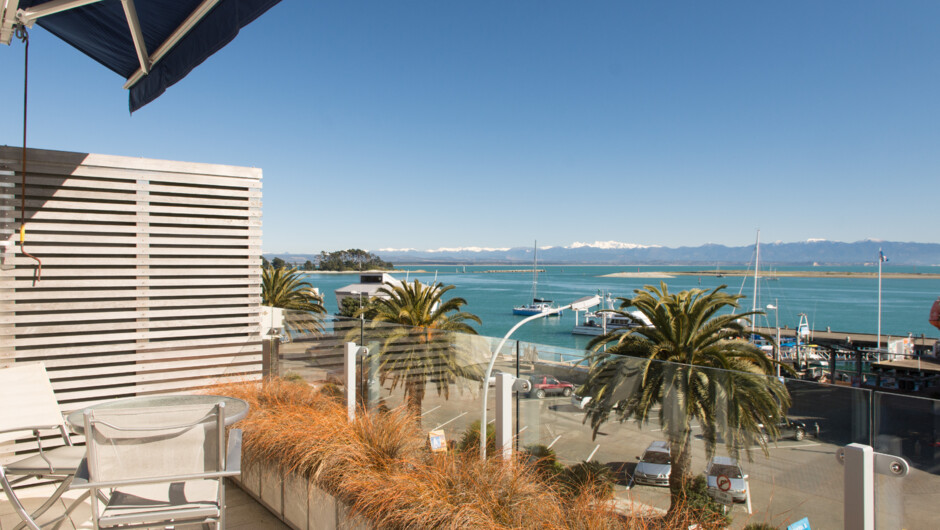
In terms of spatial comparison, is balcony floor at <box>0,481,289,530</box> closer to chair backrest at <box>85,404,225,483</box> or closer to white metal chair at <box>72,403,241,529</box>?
white metal chair at <box>72,403,241,529</box>

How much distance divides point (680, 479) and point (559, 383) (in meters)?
0.94

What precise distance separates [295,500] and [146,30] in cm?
288

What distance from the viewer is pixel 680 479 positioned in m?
2.97

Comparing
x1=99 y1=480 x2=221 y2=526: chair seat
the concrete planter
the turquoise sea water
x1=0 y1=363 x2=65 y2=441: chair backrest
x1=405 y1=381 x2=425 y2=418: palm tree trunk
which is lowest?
the turquoise sea water

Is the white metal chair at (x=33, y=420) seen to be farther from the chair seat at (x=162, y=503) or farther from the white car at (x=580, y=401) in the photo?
the white car at (x=580, y=401)

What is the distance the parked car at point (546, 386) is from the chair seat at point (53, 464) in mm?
2548

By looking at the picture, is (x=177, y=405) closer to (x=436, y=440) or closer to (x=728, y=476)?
(x=436, y=440)

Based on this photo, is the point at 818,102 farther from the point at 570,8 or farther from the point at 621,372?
the point at 621,372

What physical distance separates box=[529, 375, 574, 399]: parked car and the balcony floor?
1.84 m

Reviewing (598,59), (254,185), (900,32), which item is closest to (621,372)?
(254,185)

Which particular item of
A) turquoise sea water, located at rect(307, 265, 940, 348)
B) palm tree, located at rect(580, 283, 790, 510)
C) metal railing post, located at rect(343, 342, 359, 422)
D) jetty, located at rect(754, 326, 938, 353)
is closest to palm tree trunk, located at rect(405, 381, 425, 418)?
metal railing post, located at rect(343, 342, 359, 422)

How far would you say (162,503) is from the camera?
2275 mm

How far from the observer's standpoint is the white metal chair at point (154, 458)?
212 cm

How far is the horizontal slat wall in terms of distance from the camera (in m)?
4.75
